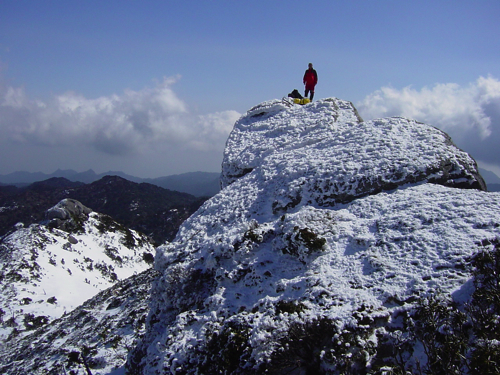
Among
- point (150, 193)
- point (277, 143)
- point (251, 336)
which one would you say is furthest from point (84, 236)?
point (150, 193)

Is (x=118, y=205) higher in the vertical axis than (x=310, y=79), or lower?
lower

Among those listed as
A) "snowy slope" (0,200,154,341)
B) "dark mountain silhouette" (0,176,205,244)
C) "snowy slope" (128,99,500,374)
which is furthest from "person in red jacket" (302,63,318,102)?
"dark mountain silhouette" (0,176,205,244)

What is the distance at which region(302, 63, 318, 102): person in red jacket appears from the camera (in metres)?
27.6

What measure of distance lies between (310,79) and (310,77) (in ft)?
0.69

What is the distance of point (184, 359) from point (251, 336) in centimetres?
231

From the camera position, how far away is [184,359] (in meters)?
8.73

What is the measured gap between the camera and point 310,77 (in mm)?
27969

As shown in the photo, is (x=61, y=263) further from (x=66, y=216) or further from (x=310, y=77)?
(x=310, y=77)

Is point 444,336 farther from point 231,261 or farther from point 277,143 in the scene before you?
point 277,143

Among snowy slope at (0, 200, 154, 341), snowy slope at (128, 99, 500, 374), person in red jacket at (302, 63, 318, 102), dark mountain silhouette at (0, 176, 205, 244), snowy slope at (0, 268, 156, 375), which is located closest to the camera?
snowy slope at (128, 99, 500, 374)

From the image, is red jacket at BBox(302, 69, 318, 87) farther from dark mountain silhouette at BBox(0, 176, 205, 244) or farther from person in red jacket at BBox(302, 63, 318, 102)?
dark mountain silhouette at BBox(0, 176, 205, 244)

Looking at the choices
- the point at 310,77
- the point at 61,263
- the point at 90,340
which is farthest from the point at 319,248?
the point at 61,263

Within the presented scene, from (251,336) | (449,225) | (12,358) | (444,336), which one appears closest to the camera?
(444,336)

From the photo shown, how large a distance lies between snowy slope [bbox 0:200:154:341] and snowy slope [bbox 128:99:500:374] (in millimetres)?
24052
